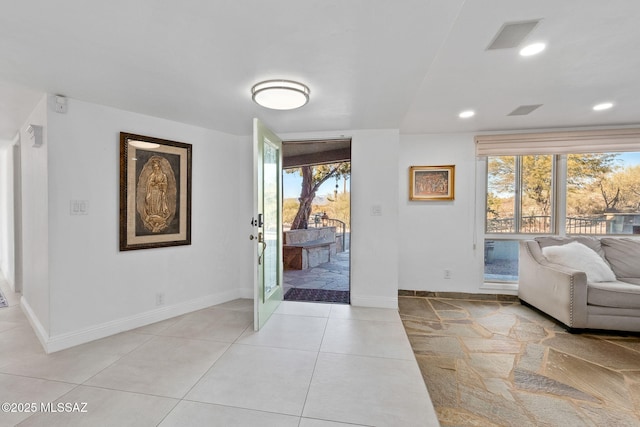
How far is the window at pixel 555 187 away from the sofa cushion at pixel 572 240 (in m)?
0.28

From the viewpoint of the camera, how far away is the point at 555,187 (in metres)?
3.76

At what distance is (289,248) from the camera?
5961 mm

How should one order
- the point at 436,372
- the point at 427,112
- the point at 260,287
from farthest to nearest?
the point at 427,112 → the point at 260,287 → the point at 436,372

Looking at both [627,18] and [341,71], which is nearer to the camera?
[627,18]

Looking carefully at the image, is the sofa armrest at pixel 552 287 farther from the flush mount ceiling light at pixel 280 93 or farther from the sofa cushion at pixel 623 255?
the flush mount ceiling light at pixel 280 93

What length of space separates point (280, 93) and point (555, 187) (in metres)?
3.94

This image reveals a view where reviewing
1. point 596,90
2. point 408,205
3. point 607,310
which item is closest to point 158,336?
point 408,205

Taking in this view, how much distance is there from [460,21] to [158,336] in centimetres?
341

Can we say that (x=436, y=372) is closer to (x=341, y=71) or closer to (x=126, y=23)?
(x=341, y=71)

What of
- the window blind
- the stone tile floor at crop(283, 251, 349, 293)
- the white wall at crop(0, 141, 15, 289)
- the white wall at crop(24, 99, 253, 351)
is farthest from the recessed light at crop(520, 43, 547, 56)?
the white wall at crop(0, 141, 15, 289)

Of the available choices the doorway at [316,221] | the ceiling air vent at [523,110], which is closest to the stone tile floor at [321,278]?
the doorway at [316,221]

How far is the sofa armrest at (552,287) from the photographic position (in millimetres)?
2762

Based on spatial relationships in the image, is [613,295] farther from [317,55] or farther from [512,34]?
[317,55]

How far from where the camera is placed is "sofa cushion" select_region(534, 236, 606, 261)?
11.0 ft
